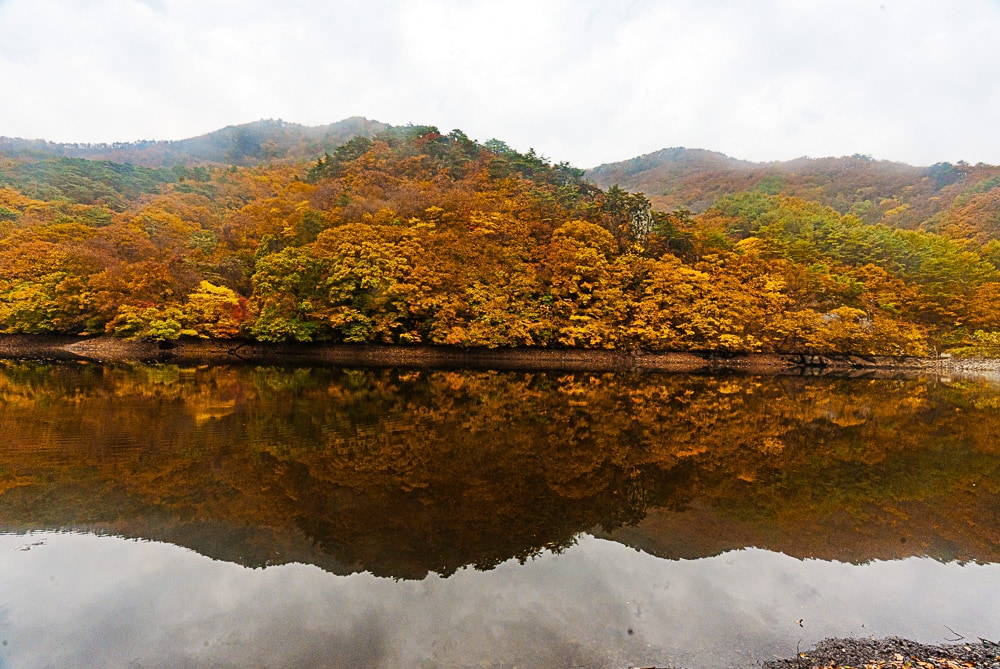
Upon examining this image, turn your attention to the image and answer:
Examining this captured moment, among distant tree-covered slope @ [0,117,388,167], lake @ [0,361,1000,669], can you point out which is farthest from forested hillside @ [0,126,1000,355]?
distant tree-covered slope @ [0,117,388,167]

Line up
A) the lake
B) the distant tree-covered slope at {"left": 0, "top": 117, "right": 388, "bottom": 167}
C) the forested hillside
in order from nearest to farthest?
1. the lake
2. the forested hillside
3. the distant tree-covered slope at {"left": 0, "top": 117, "right": 388, "bottom": 167}

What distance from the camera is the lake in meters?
4.78

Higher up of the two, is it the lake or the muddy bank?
the muddy bank

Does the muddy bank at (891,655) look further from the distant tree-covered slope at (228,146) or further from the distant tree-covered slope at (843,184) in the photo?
the distant tree-covered slope at (228,146)

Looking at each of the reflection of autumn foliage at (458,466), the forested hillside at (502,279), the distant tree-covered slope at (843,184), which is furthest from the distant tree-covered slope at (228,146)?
the reflection of autumn foliage at (458,466)

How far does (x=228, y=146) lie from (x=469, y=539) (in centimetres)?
14202

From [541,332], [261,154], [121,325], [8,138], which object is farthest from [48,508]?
[8,138]

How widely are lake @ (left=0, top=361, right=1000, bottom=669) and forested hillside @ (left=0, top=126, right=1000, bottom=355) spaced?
24310 millimetres

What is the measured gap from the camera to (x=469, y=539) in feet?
22.2

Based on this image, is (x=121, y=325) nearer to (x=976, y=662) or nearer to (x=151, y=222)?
(x=151, y=222)

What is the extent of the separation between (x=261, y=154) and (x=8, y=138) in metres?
68.1

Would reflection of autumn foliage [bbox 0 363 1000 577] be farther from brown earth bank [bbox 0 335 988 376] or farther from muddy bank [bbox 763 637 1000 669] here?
brown earth bank [bbox 0 335 988 376]

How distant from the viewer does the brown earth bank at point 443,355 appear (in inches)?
1483

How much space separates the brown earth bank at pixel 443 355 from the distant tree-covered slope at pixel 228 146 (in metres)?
72.7
